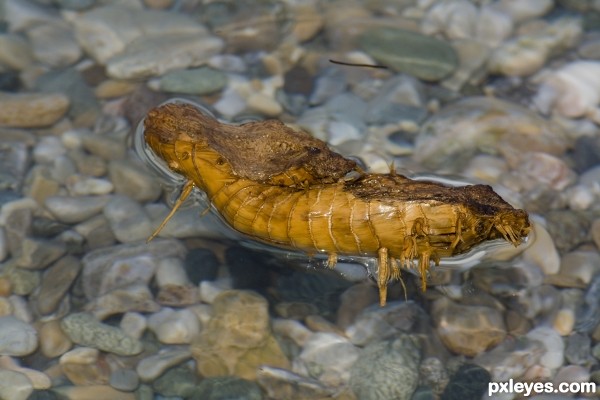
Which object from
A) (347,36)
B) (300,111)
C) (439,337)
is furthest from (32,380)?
(347,36)

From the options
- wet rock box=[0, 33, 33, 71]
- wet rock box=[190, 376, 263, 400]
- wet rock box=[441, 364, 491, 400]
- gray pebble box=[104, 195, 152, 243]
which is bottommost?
wet rock box=[441, 364, 491, 400]

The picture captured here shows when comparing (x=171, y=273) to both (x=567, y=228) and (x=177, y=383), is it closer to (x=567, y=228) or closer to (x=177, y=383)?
(x=177, y=383)

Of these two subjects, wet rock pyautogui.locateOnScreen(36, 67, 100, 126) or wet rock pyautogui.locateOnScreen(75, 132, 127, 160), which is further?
wet rock pyautogui.locateOnScreen(36, 67, 100, 126)

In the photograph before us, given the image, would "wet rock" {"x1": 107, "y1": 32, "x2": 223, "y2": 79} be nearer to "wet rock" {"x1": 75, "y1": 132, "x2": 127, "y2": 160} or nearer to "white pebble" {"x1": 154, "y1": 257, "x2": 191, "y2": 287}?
"wet rock" {"x1": 75, "y1": 132, "x2": 127, "y2": 160}

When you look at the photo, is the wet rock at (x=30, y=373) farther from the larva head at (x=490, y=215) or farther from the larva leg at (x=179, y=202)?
the larva head at (x=490, y=215)

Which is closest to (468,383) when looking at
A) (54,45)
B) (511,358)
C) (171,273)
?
(511,358)

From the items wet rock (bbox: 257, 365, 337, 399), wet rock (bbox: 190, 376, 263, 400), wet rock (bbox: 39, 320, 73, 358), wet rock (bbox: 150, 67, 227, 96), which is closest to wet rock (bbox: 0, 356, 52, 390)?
wet rock (bbox: 39, 320, 73, 358)
